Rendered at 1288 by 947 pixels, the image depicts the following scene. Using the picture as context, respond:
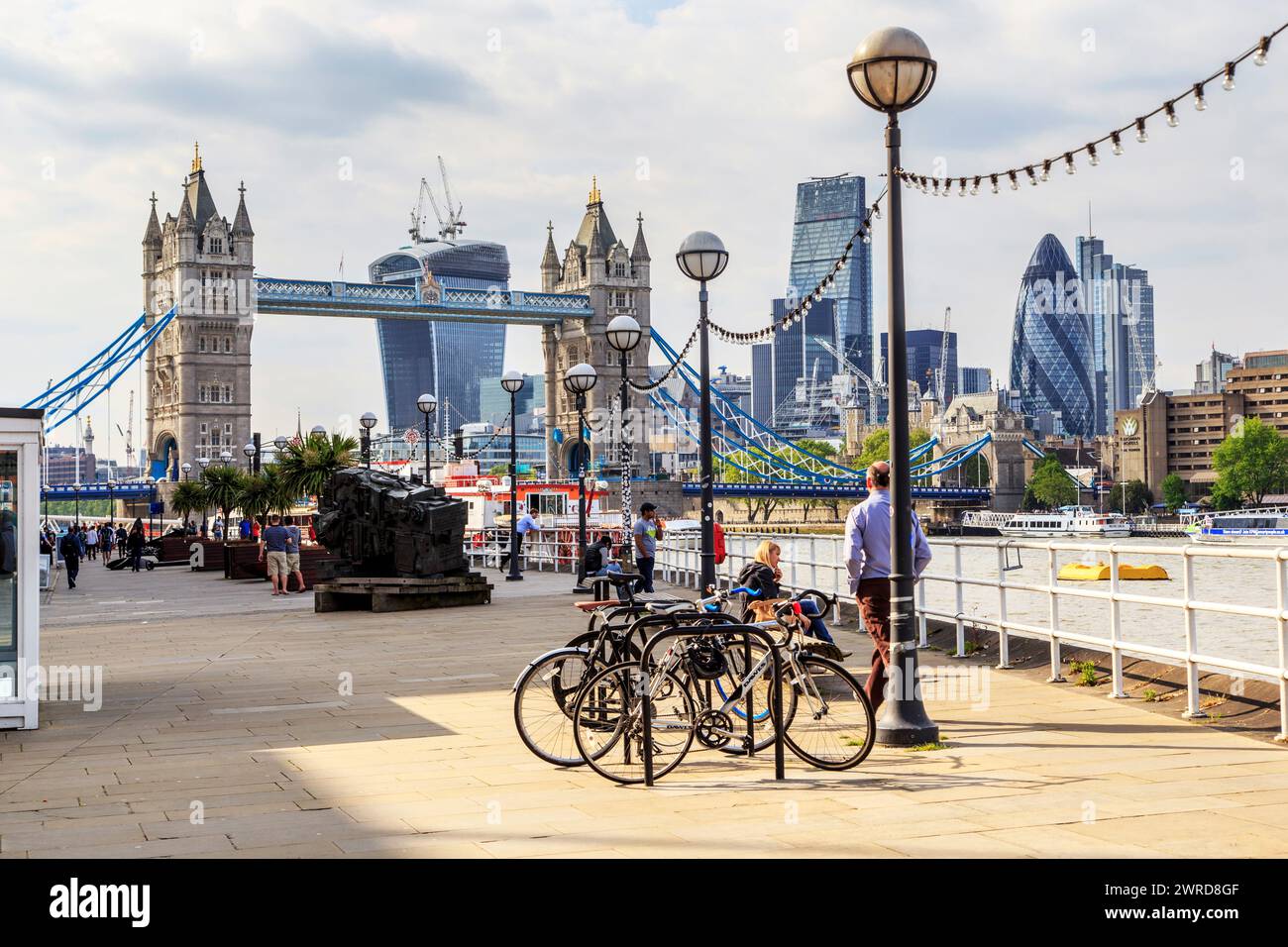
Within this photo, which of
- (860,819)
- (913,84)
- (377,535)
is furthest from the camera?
(377,535)

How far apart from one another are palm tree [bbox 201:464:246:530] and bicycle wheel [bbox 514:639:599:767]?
42.1 m

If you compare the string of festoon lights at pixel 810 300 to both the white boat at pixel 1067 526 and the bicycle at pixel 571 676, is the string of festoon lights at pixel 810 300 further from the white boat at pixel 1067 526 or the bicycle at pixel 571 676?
the white boat at pixel 1067 526

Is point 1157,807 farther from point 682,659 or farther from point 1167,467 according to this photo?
point 1167,467

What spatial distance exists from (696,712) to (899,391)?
220cm

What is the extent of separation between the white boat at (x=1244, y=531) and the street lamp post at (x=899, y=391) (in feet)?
232

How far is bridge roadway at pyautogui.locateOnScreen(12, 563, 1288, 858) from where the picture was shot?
5.38m

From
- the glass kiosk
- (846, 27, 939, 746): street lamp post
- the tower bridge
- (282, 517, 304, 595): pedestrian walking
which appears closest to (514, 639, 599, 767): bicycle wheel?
(846, 27, 939, 746): street lamp post

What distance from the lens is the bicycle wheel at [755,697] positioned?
22.9 ft

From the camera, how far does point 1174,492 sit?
127750mm

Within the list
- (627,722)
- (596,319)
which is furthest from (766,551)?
(596,319)

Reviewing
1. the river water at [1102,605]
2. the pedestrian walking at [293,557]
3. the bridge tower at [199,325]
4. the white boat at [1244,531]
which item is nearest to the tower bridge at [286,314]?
the bridge tower at [199,325]
